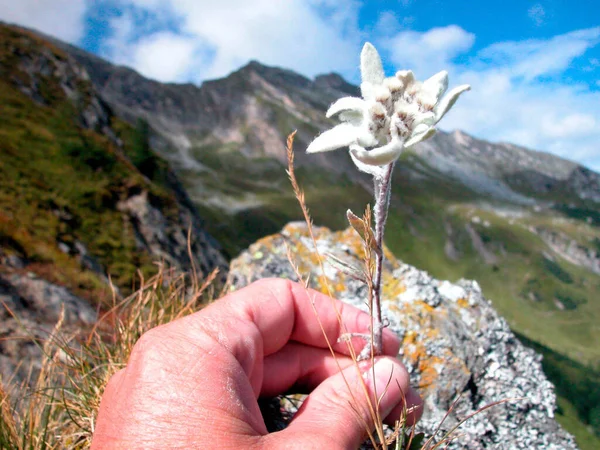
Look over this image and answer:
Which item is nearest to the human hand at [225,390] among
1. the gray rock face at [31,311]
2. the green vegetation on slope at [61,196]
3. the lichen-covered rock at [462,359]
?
the lichen-covered rock at [462,359]

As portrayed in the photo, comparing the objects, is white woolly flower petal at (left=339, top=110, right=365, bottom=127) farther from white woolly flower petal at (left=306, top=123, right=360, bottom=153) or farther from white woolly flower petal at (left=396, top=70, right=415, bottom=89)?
white woolly flower petal at (left=396, top=70, right=415, bottom=89)

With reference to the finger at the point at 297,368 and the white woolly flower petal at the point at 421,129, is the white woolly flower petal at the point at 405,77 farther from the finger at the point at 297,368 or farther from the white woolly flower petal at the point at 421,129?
the finger at the point at 297,368

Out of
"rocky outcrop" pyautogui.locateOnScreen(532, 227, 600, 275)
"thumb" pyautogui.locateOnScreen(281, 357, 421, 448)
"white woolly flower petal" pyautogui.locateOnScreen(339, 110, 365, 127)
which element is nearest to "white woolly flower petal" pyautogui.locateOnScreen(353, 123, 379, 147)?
"white woolly flower petal" pyautogui.locateOnScreen(339, 110, 365, 127)

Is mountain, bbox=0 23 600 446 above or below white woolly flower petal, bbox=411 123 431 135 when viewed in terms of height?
above

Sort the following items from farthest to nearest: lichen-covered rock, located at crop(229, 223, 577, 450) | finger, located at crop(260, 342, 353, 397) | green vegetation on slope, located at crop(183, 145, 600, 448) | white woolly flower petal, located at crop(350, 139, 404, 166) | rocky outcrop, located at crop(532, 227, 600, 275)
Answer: rocky outcrop, located at crop(532, 227, 600, 275)
green vegetation on slope, located at crop(183, 145, 600, 448)
lichen-covered rock, located at crop(229, 223, 577, 450)
finger, located at crop(260, 342, 353, 397)
white woolly flower petal, located at crop(350, 139, 404, 166)

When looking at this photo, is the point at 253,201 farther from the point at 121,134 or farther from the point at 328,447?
the point at 328,447
